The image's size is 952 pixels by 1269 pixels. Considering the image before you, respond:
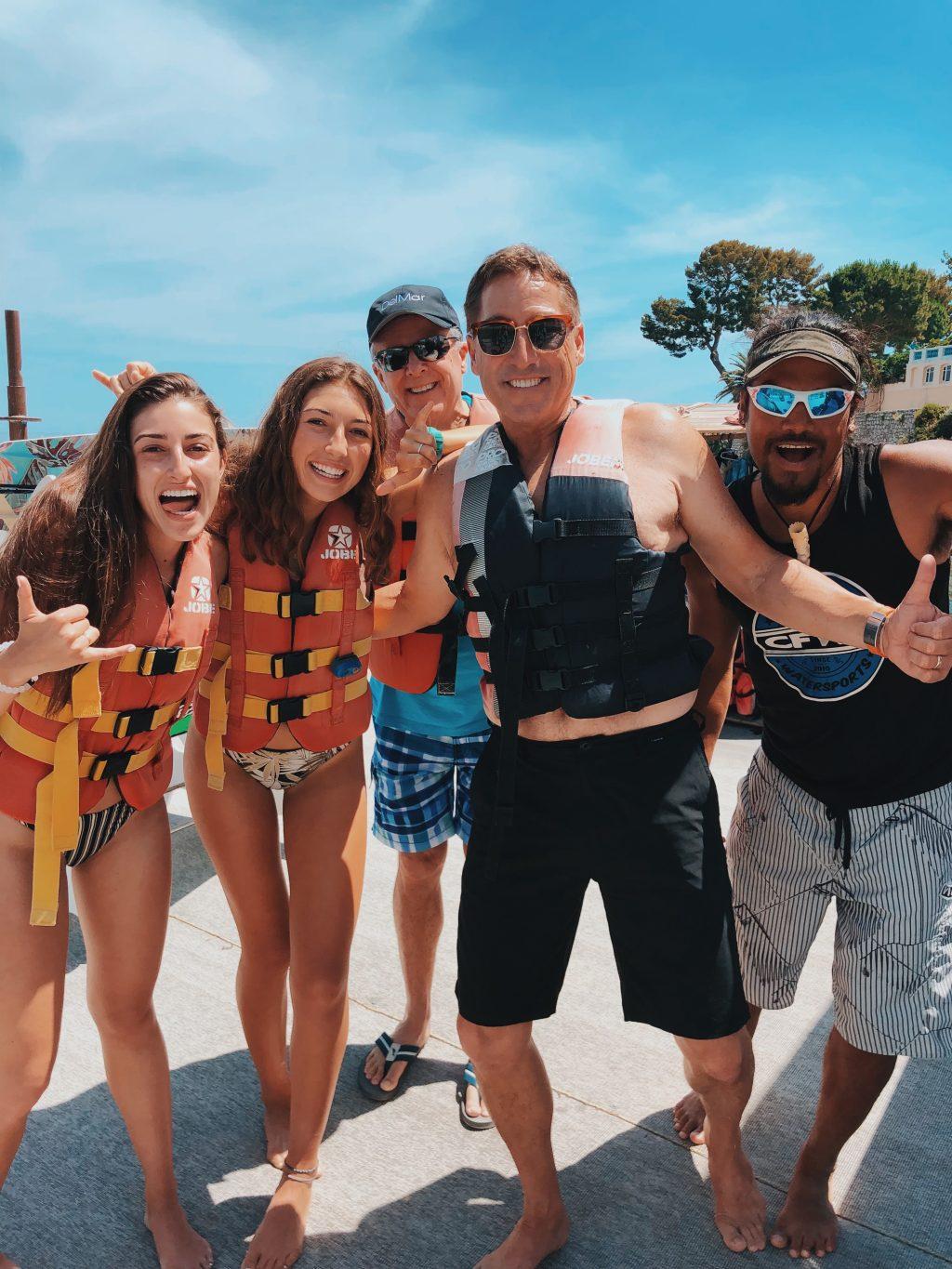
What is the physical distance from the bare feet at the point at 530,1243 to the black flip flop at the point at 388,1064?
0.76 m

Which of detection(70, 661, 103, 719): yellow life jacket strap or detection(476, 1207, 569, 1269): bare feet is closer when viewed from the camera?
detection(70, 661, 103, 719): yellow life jacket strap

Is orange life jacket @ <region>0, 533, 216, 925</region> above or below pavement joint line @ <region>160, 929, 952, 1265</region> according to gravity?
above

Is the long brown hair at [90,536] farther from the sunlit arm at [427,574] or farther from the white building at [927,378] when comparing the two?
the white building at [927,378]

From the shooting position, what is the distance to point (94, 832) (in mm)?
2348

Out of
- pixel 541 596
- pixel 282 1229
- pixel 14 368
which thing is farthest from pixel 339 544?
pixel 14 368

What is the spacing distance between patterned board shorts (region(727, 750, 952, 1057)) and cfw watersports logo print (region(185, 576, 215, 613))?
1.66 m

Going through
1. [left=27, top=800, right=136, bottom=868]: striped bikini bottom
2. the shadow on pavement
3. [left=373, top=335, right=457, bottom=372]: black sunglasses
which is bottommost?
the shadow on pavement

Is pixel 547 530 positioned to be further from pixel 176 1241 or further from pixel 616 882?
pixel 176 1241

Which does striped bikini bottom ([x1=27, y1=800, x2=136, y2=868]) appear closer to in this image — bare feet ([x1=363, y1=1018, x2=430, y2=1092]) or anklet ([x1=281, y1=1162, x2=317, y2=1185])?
anklet ([x1=281, y1=1162, x2=317, y2=1185])

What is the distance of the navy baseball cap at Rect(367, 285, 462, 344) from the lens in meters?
3.20

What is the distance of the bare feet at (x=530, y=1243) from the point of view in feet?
7.91

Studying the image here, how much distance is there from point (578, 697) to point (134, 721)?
3.66 feet

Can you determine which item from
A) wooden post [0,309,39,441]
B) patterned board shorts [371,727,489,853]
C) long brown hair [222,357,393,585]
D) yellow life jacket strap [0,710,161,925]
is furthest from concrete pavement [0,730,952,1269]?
wooden post [0,309,39,441]

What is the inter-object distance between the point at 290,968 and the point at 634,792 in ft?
3.85
